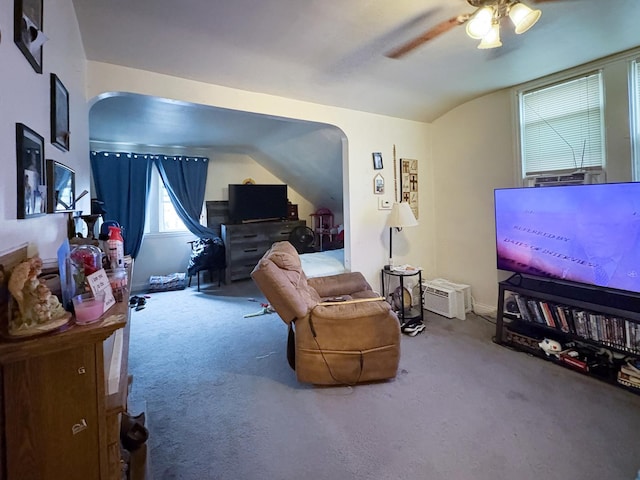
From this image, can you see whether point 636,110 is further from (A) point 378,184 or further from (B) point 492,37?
(A) point 378,184

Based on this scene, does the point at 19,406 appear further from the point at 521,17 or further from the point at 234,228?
the point at 234,228

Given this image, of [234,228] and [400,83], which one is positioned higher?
[400,83]

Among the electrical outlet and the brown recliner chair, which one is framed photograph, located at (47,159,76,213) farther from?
the electrical outlet

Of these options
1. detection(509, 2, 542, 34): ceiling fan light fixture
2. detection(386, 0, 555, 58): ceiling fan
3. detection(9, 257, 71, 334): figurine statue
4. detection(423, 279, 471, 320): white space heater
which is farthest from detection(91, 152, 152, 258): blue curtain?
detection(509, 2, 542, 34): ceiling fan light fixture

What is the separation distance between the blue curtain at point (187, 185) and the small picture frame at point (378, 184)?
122 inches

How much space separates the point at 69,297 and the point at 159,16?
169 centimetres

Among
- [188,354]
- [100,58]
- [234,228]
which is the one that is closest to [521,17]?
[100,58]

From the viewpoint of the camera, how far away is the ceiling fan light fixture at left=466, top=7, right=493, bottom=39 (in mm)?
1557

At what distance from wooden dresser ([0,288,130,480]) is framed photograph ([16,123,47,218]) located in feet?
1.48

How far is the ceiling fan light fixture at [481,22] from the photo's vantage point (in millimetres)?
1557

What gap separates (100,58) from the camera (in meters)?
2.09

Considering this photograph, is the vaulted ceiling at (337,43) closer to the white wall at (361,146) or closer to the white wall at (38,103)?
the white wall at (361,146)

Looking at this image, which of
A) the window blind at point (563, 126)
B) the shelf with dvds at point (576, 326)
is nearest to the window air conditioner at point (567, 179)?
the window blind at point (563, 126)

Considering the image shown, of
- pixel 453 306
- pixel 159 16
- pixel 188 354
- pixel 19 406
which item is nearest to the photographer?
pixel 19 406
